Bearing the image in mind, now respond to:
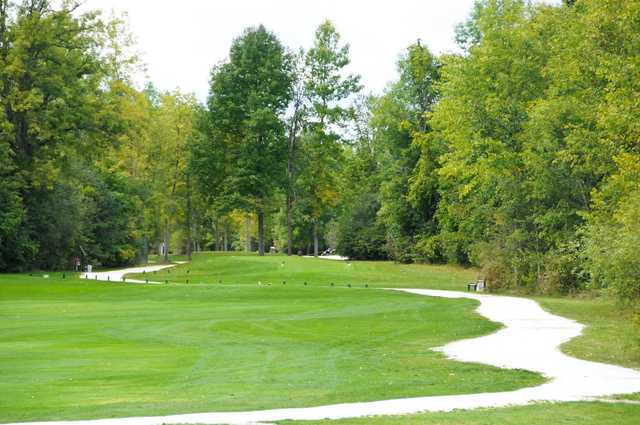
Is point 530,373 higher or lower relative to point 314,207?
lower

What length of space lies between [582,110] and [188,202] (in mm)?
50544

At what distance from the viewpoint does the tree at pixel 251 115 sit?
216 ft

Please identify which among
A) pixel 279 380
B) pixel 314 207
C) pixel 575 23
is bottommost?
pixel 279 380

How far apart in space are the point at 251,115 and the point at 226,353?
4798cm

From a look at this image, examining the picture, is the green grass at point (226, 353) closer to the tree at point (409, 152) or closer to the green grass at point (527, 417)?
the green grass at point (527, 417)

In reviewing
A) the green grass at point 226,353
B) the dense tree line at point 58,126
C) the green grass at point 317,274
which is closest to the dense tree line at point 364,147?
the dense tree line at point 58,126

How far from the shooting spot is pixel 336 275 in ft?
165

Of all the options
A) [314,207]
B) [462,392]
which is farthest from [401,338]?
[314,207]

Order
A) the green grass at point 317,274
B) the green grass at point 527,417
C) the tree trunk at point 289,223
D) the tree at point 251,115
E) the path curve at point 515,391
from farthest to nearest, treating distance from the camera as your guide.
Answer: the tree trunk at point 289,223, the tree at point 251,115, the green grass at point 317,274, the path curve at point 515,391, the green grass at point 527,417

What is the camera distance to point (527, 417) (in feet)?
34.5

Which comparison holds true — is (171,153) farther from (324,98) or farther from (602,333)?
(602,333)

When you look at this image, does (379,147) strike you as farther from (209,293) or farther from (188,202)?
(209,293)

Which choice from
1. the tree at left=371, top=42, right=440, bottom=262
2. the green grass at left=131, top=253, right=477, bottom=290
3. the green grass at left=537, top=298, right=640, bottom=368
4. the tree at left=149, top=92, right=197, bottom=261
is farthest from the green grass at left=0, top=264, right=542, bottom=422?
the tree at left=149, top=92, right=197, bottom=261

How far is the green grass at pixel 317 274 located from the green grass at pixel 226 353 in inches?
424
